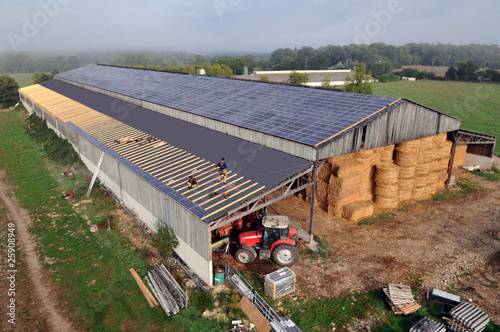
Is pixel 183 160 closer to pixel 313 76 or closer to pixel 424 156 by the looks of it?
pixel 424 156

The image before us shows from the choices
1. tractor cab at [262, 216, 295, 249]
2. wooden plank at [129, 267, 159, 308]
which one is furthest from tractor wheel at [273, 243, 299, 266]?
A: wooden plank at [129, 267, 159, 308]

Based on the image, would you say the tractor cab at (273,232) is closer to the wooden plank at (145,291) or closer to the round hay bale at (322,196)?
the wooden plank at (145,291)

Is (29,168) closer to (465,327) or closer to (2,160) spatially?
(2,160)

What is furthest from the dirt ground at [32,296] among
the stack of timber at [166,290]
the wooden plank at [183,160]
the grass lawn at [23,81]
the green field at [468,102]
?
the grass lawn at [23,81]

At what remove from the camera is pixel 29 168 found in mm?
30500

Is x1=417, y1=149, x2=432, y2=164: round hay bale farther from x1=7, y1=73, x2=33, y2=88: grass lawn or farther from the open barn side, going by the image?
x1=7, y1=73, x2=33, y2=88: grass lawn

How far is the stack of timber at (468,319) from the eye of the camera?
12656 millimetres

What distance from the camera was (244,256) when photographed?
16.5m

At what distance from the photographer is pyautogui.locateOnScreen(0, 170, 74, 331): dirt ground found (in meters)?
13.0

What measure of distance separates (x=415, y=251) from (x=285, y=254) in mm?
7659

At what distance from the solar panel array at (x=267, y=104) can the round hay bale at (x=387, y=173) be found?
4.39m

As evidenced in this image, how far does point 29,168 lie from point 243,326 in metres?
27.4

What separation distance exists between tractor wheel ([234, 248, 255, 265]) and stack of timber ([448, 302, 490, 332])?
28.6ft

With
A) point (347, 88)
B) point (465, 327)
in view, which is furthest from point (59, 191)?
point (347, 88)
